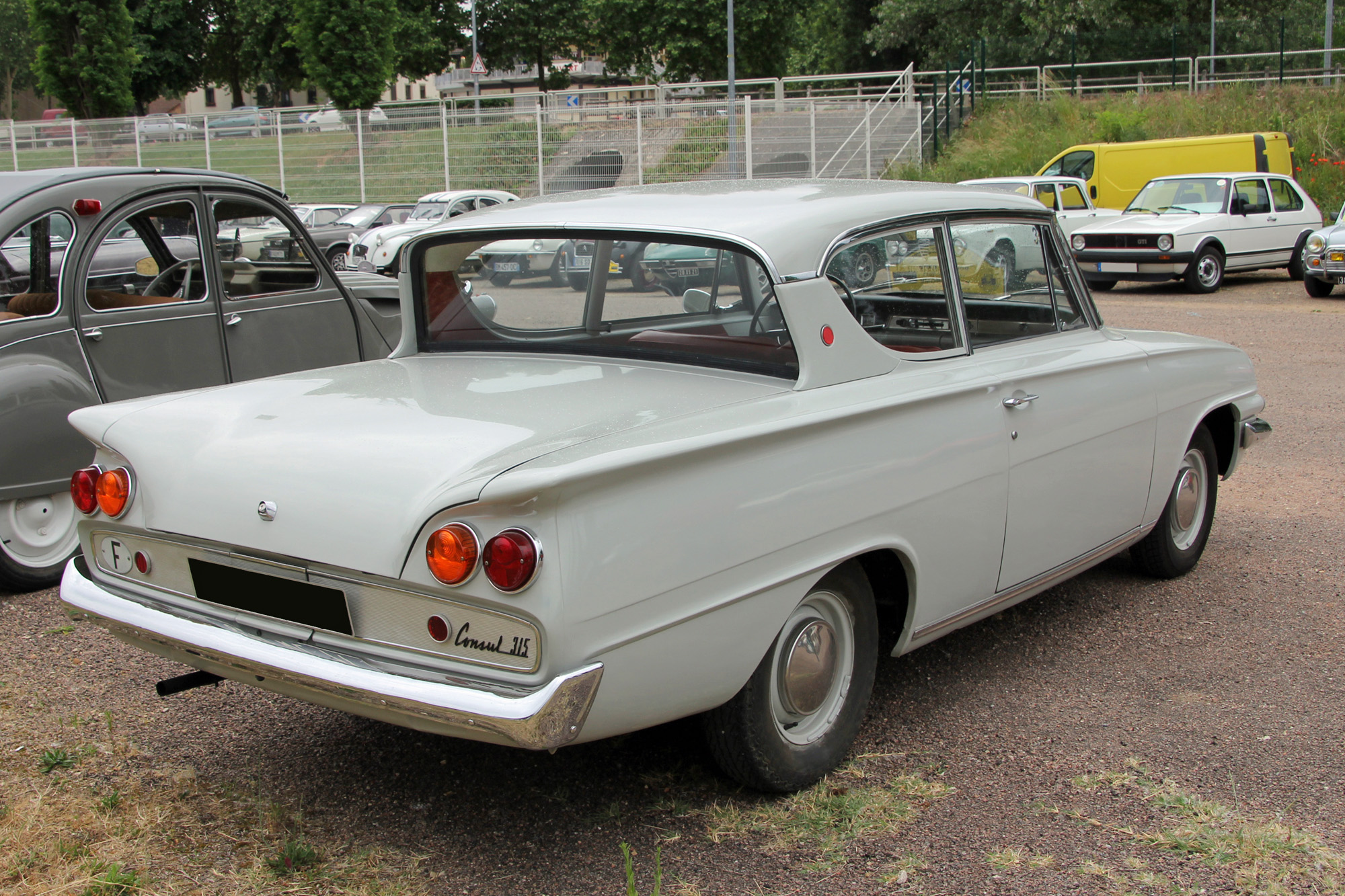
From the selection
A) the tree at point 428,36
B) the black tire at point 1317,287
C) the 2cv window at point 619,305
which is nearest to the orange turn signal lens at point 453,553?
the 2cv window at point 619,305

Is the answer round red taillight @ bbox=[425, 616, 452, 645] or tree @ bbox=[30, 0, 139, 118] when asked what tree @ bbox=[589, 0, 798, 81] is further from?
round red taillight @ bbox=[425, 616, 452, 645]

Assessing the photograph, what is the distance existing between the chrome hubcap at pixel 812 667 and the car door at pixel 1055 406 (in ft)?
2.36

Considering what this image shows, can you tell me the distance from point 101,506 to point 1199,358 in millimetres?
3958

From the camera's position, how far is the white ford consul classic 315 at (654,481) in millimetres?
2549

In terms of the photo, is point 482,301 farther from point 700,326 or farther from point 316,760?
point 316,760

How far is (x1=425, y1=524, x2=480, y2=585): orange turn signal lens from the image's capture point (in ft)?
8.22

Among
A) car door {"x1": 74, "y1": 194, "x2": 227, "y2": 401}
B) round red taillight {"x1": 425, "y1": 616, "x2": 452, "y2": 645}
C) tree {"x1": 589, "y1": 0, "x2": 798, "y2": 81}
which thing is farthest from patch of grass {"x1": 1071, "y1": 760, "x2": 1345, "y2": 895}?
tree {"x1": 589, "y1": 0, "x2": 798, "y2": 81}

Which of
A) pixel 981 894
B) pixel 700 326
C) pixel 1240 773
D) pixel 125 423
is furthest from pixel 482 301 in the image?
pixel 1240 773

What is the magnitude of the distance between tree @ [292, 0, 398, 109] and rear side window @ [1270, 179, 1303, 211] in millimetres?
31587

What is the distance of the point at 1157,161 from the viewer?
21094mm

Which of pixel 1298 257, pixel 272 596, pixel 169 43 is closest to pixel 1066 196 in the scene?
pixel 1298 257

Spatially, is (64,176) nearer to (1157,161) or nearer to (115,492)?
(115,492)

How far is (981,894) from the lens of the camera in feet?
9.00

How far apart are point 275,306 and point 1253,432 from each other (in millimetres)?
4633
